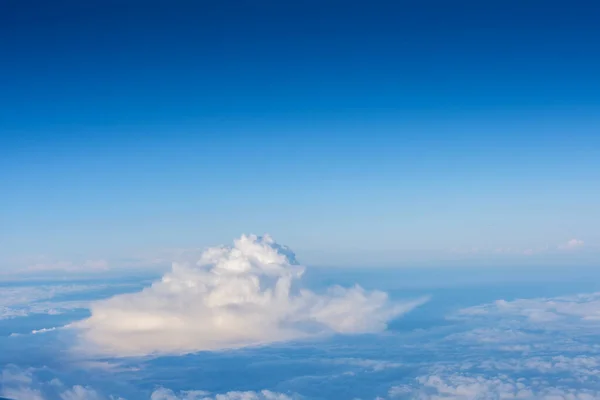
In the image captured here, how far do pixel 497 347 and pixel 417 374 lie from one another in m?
22.0

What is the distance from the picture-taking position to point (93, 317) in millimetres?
118875

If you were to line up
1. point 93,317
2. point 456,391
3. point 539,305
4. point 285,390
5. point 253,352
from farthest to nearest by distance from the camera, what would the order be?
point 539,305
point 93,317
point 253,352
point 285,390
point 456,391

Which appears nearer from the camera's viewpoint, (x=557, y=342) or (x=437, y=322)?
(x=557, y=342)

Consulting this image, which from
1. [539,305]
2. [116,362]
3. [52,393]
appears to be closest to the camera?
[52,393]

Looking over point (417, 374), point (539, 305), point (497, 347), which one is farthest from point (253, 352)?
point (539, 305)

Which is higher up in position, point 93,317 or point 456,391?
point 93,317

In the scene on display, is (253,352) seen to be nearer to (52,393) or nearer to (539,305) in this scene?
(52,393)

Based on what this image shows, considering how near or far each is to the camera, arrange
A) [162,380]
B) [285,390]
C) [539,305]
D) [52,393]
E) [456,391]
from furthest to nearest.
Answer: [539,305]
[162,380]
[285,390]
[456,391]
[52,393]

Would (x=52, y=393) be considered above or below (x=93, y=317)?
below

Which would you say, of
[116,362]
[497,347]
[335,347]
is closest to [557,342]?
[497,347]

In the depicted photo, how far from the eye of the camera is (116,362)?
91.9 meters

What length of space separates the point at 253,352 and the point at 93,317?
37.2 m

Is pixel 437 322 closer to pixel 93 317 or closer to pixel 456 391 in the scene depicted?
pixel 456 391

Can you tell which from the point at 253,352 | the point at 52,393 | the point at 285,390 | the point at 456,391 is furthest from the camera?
the point at 253,352
